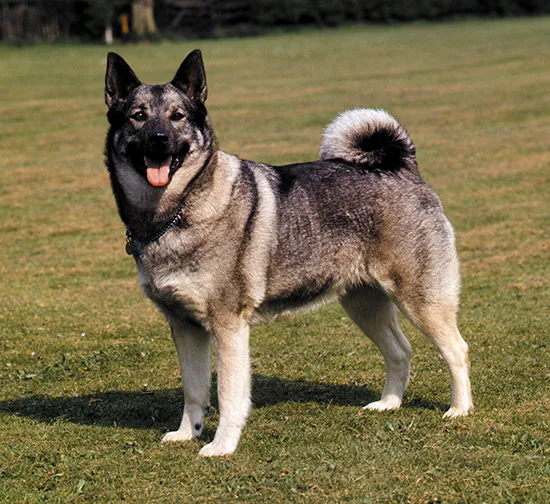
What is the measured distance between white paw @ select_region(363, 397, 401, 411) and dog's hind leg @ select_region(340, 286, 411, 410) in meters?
0.02

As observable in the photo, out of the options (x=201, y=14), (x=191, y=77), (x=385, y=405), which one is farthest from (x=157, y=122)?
(x=201, y=14)

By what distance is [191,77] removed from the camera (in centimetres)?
571

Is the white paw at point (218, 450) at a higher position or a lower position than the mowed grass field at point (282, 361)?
higher

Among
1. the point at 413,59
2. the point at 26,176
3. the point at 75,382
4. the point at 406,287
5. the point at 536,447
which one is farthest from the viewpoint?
the point at 413,59

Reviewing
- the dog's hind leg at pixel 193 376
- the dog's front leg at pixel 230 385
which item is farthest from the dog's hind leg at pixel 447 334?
the dog's hind leg at pixel 193 376

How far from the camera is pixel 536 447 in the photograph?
5.50 metres

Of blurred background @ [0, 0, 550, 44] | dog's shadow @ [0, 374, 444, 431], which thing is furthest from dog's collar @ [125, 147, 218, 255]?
blurred background @ [0, 0, 550, 44]

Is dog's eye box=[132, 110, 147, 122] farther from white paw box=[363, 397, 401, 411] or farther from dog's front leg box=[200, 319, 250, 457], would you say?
white paw box=[363, 397, 401, 411]

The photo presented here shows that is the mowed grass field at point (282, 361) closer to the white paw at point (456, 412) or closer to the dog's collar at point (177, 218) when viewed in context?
the white paw at point (456, 412)

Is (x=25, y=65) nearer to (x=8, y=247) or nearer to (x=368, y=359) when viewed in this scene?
(x=8, y=247)

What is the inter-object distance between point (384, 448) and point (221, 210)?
66.8 inches

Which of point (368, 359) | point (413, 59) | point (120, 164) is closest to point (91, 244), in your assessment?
point (368, 359)

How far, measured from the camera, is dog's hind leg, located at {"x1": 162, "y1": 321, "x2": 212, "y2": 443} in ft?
19.4

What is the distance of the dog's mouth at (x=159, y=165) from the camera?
18.0ft
